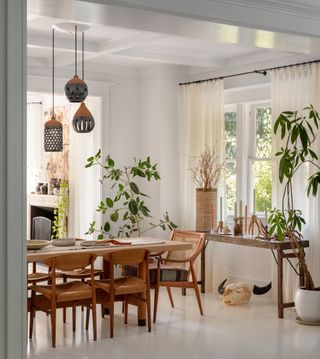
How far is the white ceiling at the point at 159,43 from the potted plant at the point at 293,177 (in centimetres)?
73

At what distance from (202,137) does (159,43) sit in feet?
5.03

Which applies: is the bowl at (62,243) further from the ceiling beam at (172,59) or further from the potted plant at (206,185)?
the ceiling beam at (172,59)

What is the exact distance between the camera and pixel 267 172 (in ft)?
26.9

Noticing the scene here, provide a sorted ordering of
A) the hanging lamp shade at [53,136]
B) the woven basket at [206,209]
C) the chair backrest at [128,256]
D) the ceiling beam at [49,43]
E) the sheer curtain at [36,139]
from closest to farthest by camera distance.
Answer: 1. the chair backrest at [128,256]
2. the hanging lamp shade at [53,136]
3. the ceiling beam at [49,43]
4. the woven basket at [206,209]
5. the sheer curtain at [36,139]

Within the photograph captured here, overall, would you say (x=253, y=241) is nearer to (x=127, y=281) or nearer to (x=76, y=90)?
(x=127, y=281)

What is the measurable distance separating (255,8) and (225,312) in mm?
3487

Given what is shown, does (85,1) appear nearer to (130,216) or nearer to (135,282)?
(135,282)

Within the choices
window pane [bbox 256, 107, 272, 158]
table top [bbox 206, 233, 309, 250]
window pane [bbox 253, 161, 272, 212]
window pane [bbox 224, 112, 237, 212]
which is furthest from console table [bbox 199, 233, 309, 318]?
window pane [bbox 256, 107, 272, 158]

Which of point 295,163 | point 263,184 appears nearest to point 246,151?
point 263,184

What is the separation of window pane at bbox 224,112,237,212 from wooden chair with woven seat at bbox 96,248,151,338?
2.33 metres

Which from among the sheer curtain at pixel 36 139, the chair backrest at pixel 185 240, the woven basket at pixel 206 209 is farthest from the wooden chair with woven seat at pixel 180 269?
the sheer curtain at pixel 36 139

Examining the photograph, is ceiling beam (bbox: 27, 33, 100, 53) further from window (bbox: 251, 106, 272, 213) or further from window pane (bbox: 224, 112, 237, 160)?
window (bbox: 251, 106, 272, 213)

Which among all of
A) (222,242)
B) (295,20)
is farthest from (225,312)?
(295,20)

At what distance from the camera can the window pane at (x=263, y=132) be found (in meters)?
8.20
